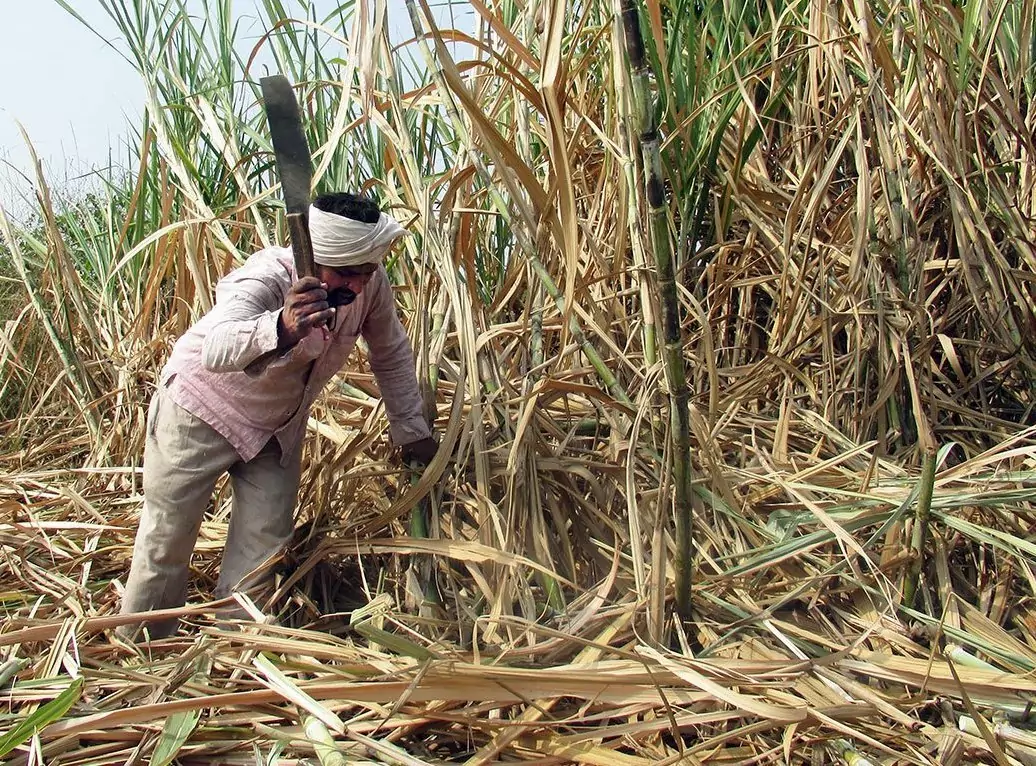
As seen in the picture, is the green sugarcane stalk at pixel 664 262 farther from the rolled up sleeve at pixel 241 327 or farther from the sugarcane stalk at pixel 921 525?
the rolled up sleeve at pixel 241 327

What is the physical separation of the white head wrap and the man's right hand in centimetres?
7

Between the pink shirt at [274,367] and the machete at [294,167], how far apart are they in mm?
135

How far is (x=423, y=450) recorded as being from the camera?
187cm

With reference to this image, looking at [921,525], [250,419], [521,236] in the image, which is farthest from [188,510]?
[921,525]

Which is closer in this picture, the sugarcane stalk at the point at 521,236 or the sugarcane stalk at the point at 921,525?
the sugarcane stalk at the point at 921,525

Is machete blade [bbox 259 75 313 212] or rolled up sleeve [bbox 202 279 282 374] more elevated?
machete blade [bbox 259 75 313 212]

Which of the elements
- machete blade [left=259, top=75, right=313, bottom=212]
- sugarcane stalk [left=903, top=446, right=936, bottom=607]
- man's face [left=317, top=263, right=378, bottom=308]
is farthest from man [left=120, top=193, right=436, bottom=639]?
sugarcane stalk [left=903, top=446, right=936, bottom=607]

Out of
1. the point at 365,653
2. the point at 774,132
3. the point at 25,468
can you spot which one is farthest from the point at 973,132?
the point at 25,468

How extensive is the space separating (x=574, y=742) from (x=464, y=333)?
0.79 metres

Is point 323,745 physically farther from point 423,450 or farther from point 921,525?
point 921,525

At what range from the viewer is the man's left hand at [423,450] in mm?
1869

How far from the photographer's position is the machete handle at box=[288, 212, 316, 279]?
1.62m

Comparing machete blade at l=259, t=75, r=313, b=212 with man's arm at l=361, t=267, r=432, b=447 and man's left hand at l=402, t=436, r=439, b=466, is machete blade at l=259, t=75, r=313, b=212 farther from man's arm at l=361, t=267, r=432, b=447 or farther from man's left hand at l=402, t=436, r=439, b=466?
man's left hand at l=402, t=436, r=439, b=466

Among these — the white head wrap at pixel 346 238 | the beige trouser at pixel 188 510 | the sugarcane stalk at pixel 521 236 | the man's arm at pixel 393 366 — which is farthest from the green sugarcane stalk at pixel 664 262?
the beige trouser at pixel 188 510
